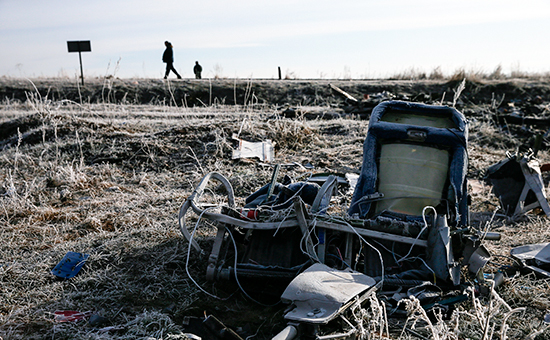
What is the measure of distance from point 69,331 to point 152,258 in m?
1.18

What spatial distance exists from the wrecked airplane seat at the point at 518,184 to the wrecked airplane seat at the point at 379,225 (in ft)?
5.52

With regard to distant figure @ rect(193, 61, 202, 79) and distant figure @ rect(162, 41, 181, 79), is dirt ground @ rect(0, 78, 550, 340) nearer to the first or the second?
distant figure @ rect(162, 41, 181, 79)

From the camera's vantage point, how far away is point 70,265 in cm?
390

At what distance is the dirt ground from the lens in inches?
125

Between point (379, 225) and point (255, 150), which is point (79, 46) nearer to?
point (255, 150)

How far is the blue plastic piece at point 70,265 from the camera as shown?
3.80 meters

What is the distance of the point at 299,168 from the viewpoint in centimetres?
682

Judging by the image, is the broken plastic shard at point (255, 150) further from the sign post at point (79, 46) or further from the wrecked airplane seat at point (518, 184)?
the sign post at point (79, 46)

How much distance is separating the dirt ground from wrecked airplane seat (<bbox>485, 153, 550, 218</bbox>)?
176mm

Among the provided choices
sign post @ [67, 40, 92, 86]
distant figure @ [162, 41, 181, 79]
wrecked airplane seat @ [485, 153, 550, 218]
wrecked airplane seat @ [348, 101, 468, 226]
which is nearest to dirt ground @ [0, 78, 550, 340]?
wrecked airplane seat @ [485, 153, 550, 218]

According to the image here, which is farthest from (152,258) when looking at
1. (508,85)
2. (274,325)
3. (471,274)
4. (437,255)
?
(508,85)

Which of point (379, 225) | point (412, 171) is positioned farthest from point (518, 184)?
point (379, 225)

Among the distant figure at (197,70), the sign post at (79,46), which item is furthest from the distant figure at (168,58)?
the sign post at (79,46)

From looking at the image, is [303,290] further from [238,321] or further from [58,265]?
[58,265]
